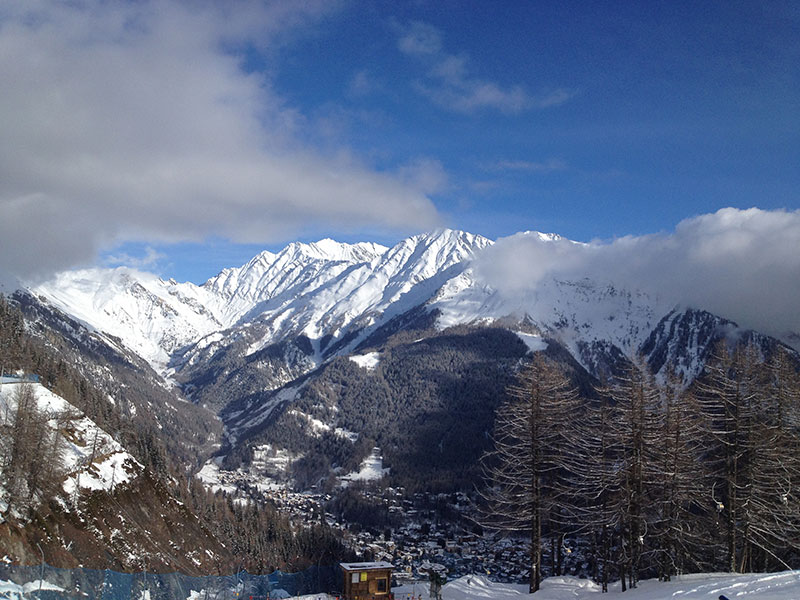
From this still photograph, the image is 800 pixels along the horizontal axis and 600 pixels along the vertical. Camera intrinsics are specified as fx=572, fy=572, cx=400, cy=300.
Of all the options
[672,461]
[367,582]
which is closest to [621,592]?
[672,461]

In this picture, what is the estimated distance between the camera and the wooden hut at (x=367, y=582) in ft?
113

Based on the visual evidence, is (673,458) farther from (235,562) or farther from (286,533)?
(286,533)

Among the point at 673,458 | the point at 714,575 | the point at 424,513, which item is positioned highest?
the point at 673,458

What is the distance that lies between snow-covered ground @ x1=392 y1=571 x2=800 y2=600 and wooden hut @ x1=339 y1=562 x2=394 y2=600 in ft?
5.20

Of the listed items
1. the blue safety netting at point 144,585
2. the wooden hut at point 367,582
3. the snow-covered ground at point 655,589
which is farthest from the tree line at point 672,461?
the blue safety netting at point 144,585

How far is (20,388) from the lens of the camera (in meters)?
56.4

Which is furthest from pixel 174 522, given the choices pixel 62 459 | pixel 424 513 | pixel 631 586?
pixel 424 513

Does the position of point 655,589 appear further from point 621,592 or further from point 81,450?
point 81,450

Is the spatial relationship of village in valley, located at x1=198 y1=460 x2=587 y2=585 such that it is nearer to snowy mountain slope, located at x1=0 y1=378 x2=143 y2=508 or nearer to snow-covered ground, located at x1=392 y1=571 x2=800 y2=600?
snow-covered ground, located at x1=392 y1=571 x2=800 y2=600

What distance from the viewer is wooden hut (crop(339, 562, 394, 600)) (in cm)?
3450

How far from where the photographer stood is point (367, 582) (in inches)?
1375

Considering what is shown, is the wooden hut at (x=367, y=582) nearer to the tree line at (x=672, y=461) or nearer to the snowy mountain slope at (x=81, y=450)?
the tree line at (x=672, y=461)

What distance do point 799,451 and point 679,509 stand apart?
728 cm

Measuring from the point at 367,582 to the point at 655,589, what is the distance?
17035 mm
